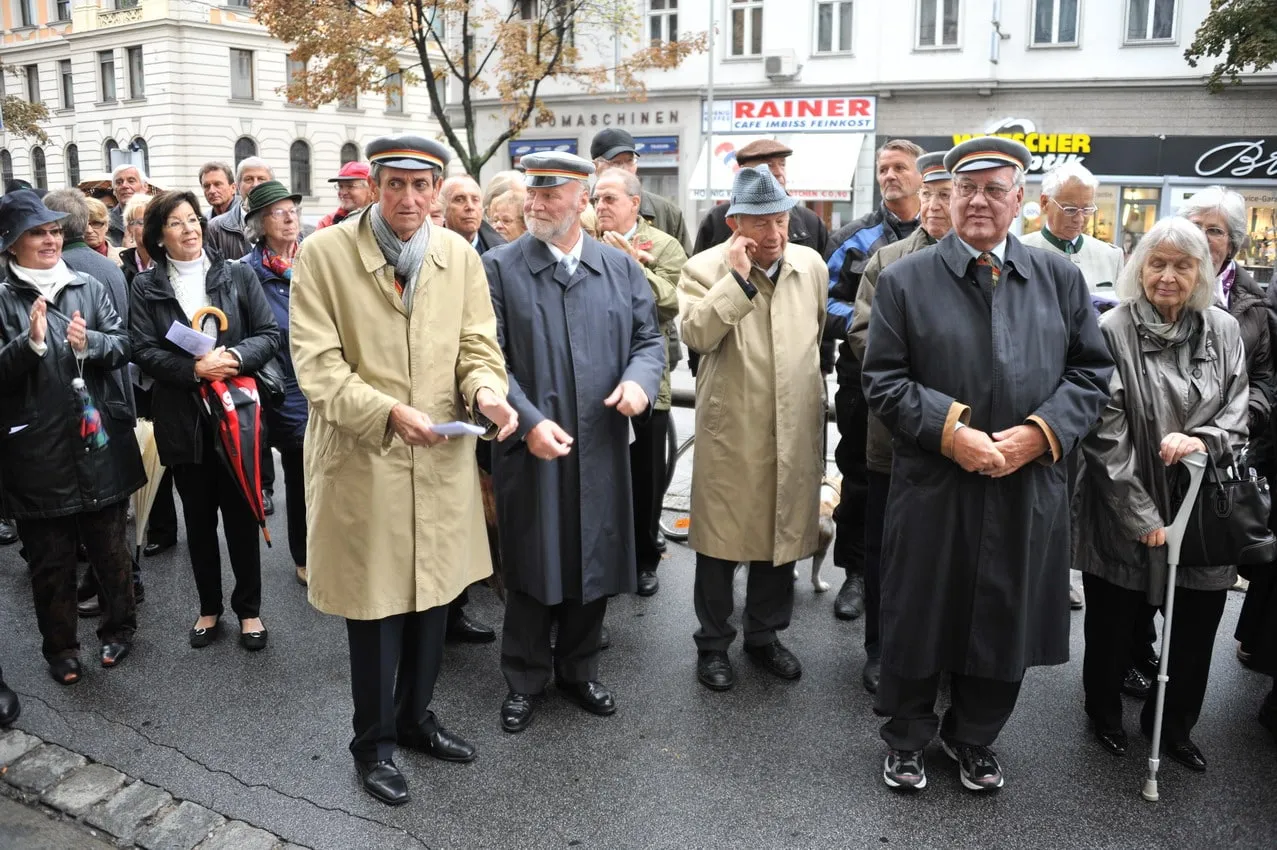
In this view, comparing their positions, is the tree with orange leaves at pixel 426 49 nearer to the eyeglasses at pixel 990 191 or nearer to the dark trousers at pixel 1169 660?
the eyeglasses at pixel 990 191

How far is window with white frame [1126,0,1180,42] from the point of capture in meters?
21.7

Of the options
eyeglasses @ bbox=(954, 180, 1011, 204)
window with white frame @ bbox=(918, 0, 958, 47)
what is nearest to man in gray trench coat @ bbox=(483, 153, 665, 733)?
eyeglasses @ bbox=(954, 180, 1011, 204)

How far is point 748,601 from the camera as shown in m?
4.71

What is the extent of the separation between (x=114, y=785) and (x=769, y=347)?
2.97 m

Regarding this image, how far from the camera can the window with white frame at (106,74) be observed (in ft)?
131

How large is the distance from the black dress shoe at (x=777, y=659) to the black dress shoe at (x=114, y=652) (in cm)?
287

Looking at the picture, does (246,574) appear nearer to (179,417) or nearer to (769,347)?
(179,417)

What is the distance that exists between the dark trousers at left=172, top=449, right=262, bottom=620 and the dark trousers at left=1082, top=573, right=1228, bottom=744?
369cm

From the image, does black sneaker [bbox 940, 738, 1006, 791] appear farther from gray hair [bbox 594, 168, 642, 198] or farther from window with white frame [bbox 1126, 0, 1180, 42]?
window with white frame [bbox 1126, 0, 1180, 42]

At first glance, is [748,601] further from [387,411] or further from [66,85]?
[66,85]

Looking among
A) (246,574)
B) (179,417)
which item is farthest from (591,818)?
(179,417)

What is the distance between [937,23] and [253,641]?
22349 millimetres

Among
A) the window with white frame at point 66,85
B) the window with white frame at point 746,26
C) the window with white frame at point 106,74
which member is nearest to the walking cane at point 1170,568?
the window with white frame at point 746,26

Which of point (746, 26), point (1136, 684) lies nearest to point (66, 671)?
point (1136, 684)
